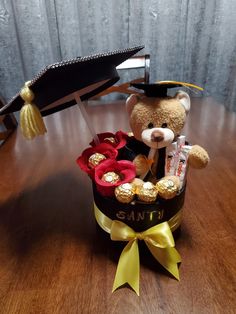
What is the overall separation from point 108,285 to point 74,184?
31 centimetres

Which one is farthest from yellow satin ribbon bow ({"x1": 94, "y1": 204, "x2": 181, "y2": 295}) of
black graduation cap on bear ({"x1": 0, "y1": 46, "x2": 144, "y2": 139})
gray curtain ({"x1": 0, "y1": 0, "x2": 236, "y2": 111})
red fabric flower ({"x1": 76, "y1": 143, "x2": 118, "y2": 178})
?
gray curtain ({"x1": 0, "y1": 0, "x2": 236, "y2": 111})

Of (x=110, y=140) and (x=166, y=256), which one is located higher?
(x=110, y=140)

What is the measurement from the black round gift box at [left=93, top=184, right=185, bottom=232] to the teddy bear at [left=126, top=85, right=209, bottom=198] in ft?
0.09

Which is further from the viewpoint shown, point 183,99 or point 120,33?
point 120,33

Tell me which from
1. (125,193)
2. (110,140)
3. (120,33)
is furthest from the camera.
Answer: (120,33)

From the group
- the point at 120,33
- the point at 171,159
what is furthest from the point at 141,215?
the point at 120,33

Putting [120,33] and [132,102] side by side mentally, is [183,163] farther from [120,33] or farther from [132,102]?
[120,33]

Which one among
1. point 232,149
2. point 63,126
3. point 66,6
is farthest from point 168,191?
point 66,6

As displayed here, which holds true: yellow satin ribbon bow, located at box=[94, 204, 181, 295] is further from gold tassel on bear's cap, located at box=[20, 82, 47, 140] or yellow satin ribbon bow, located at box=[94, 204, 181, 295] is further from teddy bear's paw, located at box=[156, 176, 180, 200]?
gold tassel on bear's cap, located at box=[20, 82, 47, 140]

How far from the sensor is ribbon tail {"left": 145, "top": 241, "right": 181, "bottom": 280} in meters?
0.40

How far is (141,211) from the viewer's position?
0.37 metres

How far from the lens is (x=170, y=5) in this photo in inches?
62.5

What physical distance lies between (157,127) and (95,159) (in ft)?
0.40

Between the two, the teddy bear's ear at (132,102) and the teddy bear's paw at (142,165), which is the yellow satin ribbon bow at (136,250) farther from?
the teddy bear's ear at (132,102)
